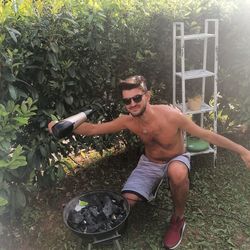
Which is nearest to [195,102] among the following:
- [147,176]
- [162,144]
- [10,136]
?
[162,144]

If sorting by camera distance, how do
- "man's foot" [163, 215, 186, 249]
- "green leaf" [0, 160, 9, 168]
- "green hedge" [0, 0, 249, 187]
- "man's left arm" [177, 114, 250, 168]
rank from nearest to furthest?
1. "green leaf" [0, 160, 9, 168]
2. "green hedge" [0, 0, 249, 187]
3. "man's left arm" [177, 114, 250, 168]
4. "man's foot" [163, 215, 186, 249]

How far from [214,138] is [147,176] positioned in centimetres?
75

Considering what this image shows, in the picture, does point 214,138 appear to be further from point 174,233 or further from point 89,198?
point 89,198

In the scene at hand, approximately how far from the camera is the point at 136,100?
322 centimetres

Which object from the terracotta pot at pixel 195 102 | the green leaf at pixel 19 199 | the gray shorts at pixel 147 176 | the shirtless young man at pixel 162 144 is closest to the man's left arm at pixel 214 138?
the shirtless young man at pixel 162 144

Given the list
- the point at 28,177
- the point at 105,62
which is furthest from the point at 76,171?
the point at 105,62

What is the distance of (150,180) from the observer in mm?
3643

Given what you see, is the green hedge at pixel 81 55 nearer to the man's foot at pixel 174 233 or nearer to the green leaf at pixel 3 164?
the green leaf at pixel 3 164

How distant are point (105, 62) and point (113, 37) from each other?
10.5 inches

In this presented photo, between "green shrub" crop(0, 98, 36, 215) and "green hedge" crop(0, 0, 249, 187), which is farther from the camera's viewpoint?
"green hedge" crop(0, 0, 249, 187)

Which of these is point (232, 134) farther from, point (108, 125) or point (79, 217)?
point (79, 217)

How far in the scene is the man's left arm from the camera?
10.8ft

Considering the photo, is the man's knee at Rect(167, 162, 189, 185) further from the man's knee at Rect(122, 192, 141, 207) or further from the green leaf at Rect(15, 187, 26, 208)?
the green leaf at Rect(15, 187, 26, 208)

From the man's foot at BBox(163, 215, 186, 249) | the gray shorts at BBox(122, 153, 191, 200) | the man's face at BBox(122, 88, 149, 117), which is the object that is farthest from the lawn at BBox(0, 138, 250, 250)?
the man's face at BBox(122, 88, 149, 117)
